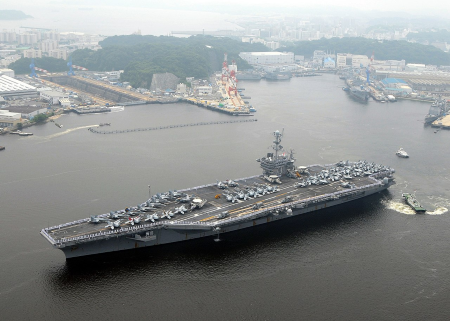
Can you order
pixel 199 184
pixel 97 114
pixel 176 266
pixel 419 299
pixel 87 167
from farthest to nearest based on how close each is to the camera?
pixel 97 114
pixel 87 167
pixel 199 184
pixel 176 266
pixel 419 299

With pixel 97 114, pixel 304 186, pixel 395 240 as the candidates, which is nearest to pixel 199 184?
pixel 304 186

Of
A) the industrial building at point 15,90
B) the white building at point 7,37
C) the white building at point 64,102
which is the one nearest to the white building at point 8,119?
the white building at point 64,102

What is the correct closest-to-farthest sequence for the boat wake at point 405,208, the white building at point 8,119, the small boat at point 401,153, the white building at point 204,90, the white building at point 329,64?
1. the boat wake at point 405,208
2. the small boat at point 401,153
3. the white building at point 8,119
4. the white building at point 204,90
5. the white building at point 329,64

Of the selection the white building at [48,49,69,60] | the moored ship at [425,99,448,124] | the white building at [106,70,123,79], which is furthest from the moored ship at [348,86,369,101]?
the white building at [48,49,69,60]

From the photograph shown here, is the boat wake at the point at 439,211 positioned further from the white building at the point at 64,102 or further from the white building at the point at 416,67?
the white building at the point at 416,67

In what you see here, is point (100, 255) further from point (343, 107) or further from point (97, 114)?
point (343, 107)
